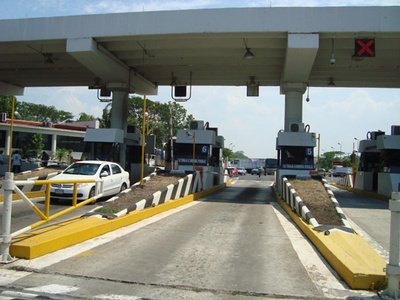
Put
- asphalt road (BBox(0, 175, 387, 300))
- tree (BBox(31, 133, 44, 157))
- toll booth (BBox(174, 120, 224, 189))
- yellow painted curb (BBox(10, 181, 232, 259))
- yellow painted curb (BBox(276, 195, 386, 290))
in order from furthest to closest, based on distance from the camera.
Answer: tree (BBox(31, 133, 44, 157)), toll booth (BBox(174, 120, 224, 189)), yellow painted curb (BBox(10, 181, 232, 259)), yellow painted curb (BBox(276, 195, 386, 290)), asphalt road (BBox(0, 175, 387, 300))

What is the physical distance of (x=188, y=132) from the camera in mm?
19781

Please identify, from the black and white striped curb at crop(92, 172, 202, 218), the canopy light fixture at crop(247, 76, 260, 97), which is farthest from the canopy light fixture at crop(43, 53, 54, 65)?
the canopy light fixture at crop(247, 76, 260, 97)

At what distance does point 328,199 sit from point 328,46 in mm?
9248

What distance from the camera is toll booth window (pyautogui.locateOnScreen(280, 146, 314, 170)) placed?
18094 mm

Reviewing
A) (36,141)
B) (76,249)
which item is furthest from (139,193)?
(36,141)

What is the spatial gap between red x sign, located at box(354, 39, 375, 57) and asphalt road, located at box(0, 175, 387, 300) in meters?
10.2

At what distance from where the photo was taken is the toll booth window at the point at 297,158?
1809 cm

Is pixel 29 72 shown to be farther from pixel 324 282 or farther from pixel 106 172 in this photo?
pixel 324 282

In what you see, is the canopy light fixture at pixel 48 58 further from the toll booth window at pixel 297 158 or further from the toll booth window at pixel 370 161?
the toll booth window at pixel 370 161

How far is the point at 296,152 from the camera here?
18.3 metres

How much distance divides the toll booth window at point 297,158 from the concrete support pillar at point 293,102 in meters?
1.82

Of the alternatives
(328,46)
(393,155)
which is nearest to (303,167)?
(393,155)

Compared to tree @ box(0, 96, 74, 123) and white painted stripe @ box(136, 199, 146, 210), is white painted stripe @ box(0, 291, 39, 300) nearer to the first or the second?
white painted stripe @ box(136, 199, 146, 210)

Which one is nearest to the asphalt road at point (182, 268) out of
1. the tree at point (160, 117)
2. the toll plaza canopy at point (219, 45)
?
the toll plaza canopy at point (219, 45)
